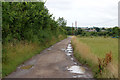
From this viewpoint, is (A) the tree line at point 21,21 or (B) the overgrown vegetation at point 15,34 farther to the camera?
(A) the tree line at point 21,21

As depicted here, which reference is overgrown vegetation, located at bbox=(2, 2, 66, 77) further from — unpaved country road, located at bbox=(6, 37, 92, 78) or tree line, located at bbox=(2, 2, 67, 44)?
unpaved country road, located at bbox=(6, 37, 92, 78)

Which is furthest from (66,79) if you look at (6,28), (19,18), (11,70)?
(19,18)

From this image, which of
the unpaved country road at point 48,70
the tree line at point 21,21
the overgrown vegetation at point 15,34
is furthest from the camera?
the tree line at point 21,21

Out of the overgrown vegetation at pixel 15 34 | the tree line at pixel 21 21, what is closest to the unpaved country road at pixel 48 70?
the overgrown vegetation at pixel 15 34

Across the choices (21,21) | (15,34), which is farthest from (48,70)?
(21,21)

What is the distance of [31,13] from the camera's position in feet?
50.3

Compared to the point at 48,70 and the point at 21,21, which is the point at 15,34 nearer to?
the point at 21,21

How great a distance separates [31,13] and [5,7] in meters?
5.82

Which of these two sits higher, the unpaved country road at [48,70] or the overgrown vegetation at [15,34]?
the overgrown vegetation at [15,34]

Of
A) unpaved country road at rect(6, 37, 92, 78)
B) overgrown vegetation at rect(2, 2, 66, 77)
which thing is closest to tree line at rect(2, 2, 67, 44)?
overgrown vegetation at rect(2, 2, 66, 77)

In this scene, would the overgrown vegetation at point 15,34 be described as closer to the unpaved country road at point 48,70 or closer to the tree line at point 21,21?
the tree line at point 21,21

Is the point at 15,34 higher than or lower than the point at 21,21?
lower

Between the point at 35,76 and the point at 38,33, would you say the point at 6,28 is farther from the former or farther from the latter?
the point at 38,33

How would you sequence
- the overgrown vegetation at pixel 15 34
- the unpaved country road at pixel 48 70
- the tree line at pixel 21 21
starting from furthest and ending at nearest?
the tree line at pixel 21 21, the overgrown vegetation at pixel 15 34, the unpaved country road at pixel 48 70
